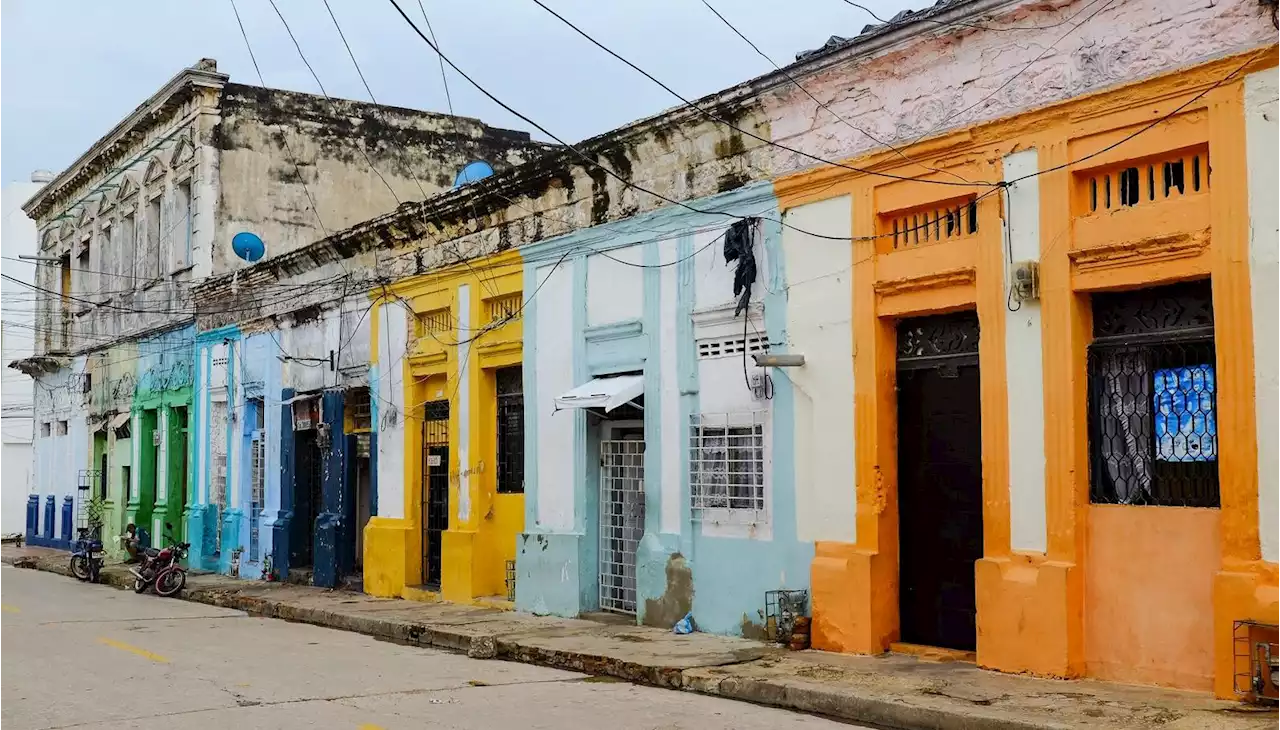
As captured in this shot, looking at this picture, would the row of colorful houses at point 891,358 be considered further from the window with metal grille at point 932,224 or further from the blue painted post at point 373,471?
the blue painted post at point 373,471

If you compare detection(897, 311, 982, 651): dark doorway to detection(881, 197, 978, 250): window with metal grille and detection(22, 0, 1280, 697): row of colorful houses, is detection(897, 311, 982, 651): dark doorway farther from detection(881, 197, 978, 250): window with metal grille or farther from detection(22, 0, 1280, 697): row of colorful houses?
detection(881, 197, 978, 250): window with metal grille

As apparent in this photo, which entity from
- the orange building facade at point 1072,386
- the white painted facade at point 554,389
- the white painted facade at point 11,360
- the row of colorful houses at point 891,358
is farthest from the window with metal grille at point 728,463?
the white painted facade at point 11,360

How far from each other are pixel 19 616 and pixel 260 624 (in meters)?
3.06

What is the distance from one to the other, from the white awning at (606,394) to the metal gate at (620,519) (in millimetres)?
723

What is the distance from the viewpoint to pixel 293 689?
9.95 metres

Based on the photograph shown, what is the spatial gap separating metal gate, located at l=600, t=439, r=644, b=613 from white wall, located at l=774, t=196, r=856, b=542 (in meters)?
2.85

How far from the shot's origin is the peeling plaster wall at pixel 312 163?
24797mm

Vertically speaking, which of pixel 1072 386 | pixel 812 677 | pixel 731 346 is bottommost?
pixel 812 677

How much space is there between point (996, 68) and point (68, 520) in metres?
28.2

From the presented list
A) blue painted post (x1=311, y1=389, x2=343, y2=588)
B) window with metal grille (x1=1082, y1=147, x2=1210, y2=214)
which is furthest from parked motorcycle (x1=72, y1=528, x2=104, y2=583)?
window with metal grille (x1=1082, y1=147, x2=1210, y2=214)

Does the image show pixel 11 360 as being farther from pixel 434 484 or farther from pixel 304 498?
pixel 434 484

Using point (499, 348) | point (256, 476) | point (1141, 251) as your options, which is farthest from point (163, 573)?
point (1141, 251)

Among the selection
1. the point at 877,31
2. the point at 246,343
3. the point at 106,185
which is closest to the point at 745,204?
the point at 877,31

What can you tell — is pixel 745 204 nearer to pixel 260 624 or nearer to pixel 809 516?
pixel 809 516
